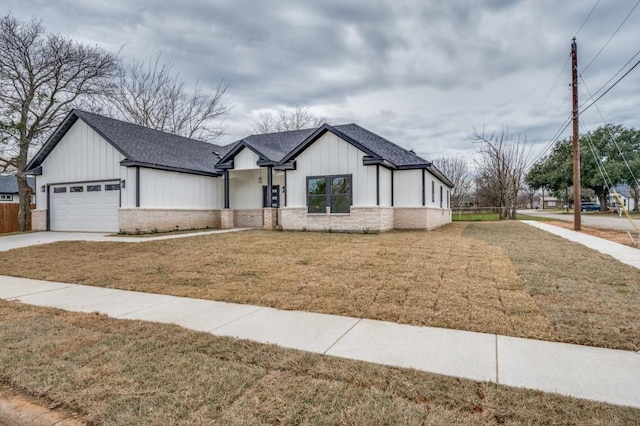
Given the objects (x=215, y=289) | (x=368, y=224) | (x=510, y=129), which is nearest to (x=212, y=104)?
(x=368, y=224)

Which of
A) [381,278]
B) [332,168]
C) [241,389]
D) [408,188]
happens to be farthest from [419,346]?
[408,188]

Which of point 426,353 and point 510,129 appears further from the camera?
point 510,129

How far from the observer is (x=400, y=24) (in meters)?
12.0

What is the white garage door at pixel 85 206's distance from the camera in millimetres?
16844

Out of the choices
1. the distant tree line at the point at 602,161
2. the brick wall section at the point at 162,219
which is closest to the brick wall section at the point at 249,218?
the brick wall section at the point at 162,219

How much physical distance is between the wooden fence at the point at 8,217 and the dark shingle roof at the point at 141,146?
3936 mm

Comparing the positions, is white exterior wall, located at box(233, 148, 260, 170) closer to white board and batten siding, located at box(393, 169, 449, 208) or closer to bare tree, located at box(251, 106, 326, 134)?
white board and batten siding, located at box(393, 169, 449, 208)

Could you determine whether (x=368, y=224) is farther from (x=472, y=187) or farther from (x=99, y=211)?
(x=472, y=187)

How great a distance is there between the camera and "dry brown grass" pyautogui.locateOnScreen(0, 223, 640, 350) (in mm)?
4590

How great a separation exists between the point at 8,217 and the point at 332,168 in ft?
63.5

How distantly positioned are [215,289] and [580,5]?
1556cm

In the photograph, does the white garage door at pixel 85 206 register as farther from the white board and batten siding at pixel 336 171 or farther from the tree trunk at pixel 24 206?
the white board and batten siding at pixel 336 171

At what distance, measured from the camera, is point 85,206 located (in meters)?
17.7

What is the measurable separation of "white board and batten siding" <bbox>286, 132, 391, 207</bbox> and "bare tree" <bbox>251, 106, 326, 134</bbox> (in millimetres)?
23333
